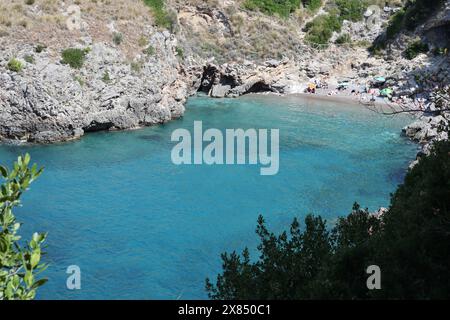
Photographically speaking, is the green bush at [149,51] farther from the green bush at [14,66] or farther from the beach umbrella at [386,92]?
the beach umbrella at [386,92]

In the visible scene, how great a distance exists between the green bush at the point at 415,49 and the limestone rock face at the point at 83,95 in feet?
91.1

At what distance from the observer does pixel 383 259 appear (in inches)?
350

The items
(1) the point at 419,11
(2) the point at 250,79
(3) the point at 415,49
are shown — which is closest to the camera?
(2) the point at 250,79

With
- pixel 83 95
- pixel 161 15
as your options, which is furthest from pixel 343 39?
pixel 83 95

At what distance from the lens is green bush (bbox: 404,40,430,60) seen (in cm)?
5775

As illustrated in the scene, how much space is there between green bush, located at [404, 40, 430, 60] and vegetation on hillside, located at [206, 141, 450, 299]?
50.8 meters

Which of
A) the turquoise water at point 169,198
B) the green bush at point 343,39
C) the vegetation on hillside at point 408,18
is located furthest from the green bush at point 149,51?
the vegetation on hillside at point 408,18

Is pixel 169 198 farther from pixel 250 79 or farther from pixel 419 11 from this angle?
pixel 419 11

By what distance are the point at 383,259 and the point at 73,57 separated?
37.0m

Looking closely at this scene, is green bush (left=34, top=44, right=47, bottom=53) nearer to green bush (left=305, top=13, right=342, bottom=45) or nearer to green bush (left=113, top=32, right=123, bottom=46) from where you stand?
green bush (left=113, top=32, right=123, bottom=46)

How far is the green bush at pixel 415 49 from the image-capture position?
57.8 m

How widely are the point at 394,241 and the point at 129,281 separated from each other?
12.7 m

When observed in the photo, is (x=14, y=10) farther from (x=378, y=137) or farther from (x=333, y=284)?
(x=333, y=284)

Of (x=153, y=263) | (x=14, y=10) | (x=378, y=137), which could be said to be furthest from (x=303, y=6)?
(x=153, y=263)
